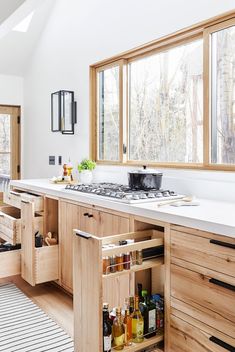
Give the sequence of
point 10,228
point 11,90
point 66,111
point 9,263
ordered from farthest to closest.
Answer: point 11,90 → point 66,111 → point 10,228 → point 9,263

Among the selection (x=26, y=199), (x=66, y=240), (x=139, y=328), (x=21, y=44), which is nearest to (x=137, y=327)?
(x=139, y=328)

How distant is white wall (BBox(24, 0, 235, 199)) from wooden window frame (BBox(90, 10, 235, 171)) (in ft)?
0.17

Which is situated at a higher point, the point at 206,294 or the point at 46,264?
the point at 206,294

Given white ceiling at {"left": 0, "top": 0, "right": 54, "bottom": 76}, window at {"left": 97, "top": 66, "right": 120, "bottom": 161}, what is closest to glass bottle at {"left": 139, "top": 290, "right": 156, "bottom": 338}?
window at {"left": 97, "top": 66, "right": 120, "bottom": 161}

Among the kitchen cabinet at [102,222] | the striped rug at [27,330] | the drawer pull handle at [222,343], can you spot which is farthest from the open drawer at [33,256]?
the drawer pull handle at [222,343]

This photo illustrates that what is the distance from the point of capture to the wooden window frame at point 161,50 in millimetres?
2387

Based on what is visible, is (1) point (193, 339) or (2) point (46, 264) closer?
(1) point (193, 339)

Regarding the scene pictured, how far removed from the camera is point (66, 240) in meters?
2.89

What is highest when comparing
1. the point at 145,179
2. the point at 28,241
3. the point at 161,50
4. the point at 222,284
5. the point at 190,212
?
the point at 161,50

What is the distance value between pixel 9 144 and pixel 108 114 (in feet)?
6.53

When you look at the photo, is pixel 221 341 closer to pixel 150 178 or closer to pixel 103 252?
pixel 103 252

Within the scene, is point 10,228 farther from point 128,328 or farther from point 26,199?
point 128,328

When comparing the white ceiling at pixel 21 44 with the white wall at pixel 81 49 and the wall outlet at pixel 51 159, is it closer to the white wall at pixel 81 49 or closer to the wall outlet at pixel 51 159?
the white wall at pixel 81 49

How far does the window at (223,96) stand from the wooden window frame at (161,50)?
0.04 m
